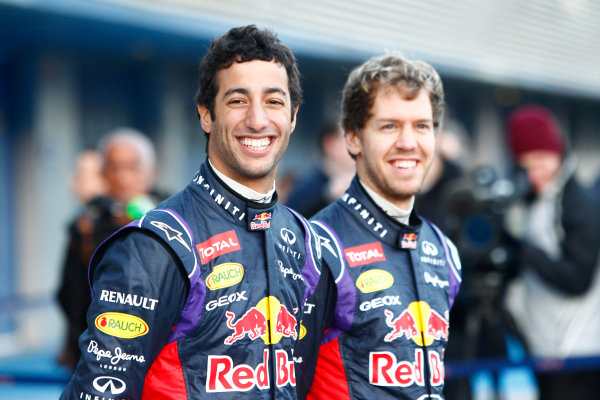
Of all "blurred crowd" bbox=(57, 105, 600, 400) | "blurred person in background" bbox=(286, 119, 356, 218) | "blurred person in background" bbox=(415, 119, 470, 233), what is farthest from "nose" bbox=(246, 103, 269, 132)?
"blurred person in background" bbox=(286, 119, 356, 218)

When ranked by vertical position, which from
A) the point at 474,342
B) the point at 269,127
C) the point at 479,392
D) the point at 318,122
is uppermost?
the point at 318,122

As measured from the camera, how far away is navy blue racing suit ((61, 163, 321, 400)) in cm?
177

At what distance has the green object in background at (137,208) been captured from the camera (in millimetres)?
3605

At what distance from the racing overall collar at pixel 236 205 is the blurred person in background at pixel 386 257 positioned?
0.35m

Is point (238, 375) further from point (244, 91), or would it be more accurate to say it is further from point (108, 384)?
point (244, 91)

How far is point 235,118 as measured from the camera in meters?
1.98

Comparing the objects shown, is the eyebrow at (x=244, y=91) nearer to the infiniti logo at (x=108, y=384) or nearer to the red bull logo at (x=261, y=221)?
the red bull logo at (x=261, y=221)

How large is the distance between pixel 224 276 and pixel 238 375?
0.25 m

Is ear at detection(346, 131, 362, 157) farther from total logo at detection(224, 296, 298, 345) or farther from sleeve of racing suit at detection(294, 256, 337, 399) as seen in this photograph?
total logo at detection(224, 296, 298, 345)

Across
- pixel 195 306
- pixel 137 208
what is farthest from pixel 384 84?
pixel 137 208

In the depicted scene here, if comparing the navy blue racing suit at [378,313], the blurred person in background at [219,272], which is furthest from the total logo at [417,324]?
the blurred person in background at [219,272]

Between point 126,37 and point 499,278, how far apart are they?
5048 mm

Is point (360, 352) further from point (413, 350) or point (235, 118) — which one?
point (235, 118)

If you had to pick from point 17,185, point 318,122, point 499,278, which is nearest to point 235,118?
point 499,278
